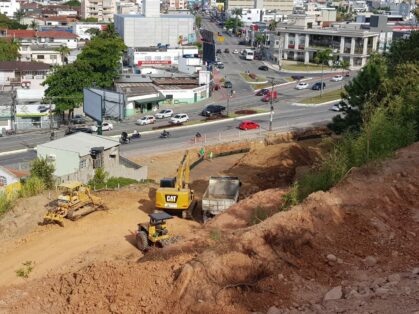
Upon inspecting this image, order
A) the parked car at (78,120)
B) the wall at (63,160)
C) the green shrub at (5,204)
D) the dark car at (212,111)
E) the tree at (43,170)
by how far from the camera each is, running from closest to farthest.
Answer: the green shrub at (5,204), the tree at (43,170), the wall at (63,160), the parked car at (78,120), the dark car at (212,111)

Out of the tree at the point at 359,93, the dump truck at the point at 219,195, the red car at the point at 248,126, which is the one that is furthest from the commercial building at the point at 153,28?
the dump truck at the point at 219,195

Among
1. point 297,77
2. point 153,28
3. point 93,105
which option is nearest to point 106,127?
point 93,105

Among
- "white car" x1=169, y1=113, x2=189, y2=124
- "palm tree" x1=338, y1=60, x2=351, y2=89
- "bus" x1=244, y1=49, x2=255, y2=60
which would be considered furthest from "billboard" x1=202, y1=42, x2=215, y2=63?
"white car" x1=169, y1=113, x2=189, y2=124

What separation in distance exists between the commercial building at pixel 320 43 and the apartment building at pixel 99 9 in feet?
257

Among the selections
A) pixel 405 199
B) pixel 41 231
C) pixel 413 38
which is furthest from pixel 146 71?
pixel 405 199

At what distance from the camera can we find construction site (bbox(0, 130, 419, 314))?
571 inches

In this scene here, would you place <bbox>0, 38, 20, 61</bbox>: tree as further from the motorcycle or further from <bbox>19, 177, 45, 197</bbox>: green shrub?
<bbox>19, 177, 45, 197</bbox>: green shrub

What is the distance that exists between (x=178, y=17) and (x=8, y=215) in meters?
97.4

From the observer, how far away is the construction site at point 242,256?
14492 millimetres

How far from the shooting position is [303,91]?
85938 millimetres

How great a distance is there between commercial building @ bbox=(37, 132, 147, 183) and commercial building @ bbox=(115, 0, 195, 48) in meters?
81.2

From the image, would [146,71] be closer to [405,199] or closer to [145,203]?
[145,203]

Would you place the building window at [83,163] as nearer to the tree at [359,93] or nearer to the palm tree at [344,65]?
the tree at [359,93]

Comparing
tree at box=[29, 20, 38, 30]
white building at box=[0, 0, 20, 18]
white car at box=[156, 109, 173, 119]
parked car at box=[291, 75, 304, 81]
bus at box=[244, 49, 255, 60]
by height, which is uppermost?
white building at box=[0, 0, 20, 18]
